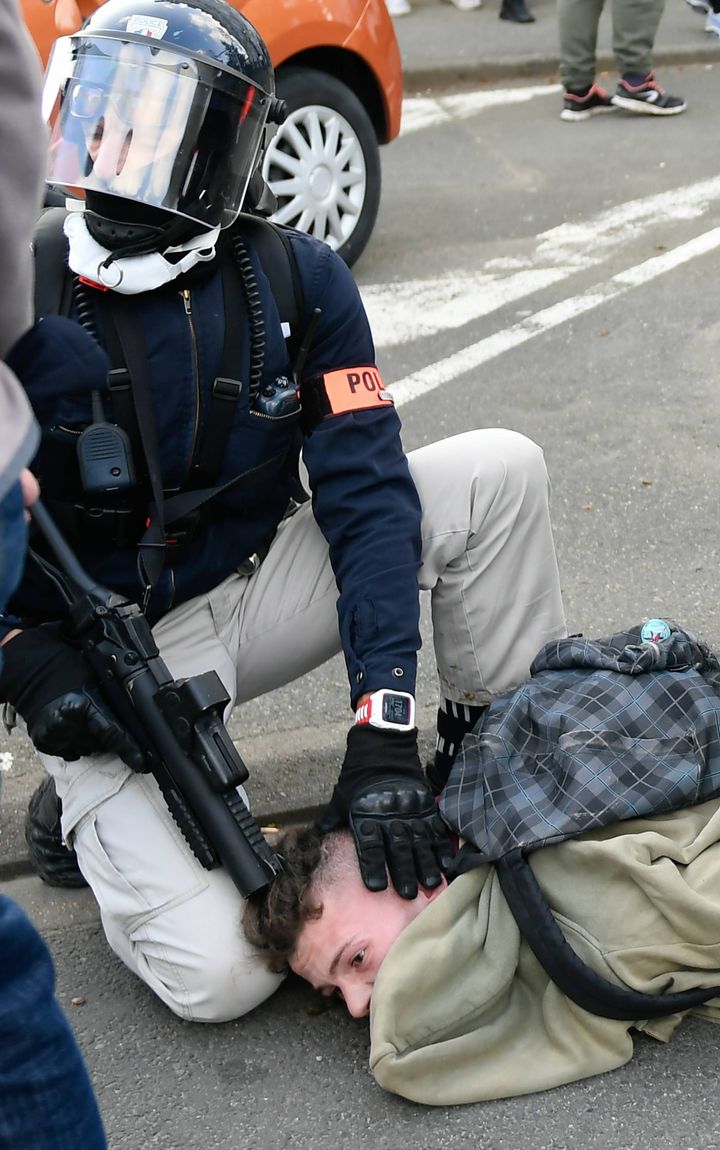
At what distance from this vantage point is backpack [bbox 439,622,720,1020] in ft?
7.29

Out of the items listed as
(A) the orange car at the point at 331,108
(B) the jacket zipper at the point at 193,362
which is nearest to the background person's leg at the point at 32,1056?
(B) the jacket zipper at the point at 193,362

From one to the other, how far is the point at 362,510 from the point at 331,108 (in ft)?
11.2

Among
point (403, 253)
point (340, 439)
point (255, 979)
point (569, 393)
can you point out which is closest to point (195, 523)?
point (340, 439)

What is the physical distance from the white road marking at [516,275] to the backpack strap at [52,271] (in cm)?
261

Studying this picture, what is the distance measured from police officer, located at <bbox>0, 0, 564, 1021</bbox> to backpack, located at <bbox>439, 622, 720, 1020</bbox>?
0.35 ft

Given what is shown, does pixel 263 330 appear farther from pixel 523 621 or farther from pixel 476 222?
pixel 476 222

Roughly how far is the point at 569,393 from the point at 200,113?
239 centimetres

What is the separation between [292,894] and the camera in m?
2.30

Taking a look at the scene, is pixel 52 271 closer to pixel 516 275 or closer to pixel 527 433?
pixel 527 433

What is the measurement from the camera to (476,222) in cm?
617

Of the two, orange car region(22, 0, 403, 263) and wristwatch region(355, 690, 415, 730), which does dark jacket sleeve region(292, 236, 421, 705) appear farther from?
orange car region(22, 0, 403, 263)

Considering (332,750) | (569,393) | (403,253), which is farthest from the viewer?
(403,253)

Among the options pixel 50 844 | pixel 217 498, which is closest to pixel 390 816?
pixel 217 498

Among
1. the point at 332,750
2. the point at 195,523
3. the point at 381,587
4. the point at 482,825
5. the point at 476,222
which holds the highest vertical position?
the point at 195,523
